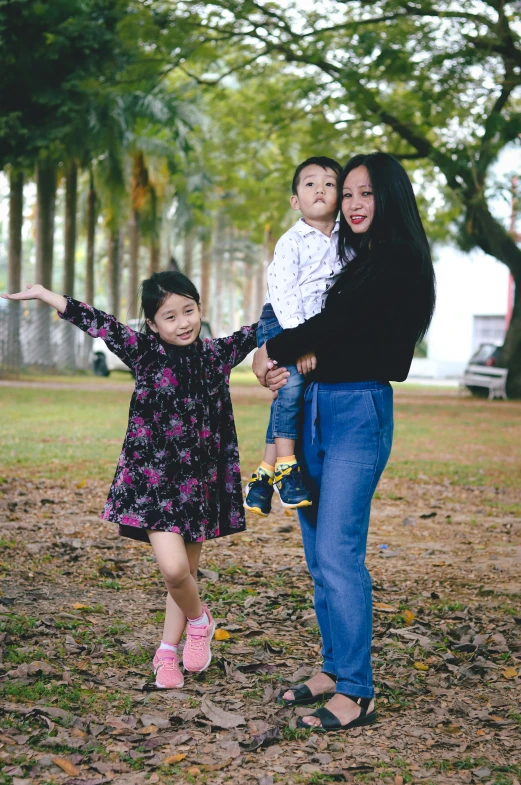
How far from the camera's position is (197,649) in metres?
4.44

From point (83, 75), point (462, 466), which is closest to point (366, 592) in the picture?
point (462, 466)

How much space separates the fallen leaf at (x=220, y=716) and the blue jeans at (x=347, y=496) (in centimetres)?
42

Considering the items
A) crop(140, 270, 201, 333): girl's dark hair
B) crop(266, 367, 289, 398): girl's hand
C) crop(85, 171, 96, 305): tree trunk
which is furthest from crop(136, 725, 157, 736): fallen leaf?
crop(85, 171, 96, 305): tree trunk

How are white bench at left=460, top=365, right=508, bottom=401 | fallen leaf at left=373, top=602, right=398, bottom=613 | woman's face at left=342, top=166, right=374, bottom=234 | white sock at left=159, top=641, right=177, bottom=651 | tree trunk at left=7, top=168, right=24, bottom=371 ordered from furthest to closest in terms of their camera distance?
tree trunk at left=7, top=168, right=24, bottom=371 < white bench at left=460, top=365, right=508, bottom=401 < fallen leaf at left=373, top=602, right=398, bottom=613 < white sock at left=159, top=641, right=177, bottom=651 < woman's face at left=342, top=166, right=374, bottom=234

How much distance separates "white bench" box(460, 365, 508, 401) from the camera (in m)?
26.5

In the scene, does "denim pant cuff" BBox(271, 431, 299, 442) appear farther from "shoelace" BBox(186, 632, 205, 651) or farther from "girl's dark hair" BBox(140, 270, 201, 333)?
"shoelace" BBox(186, 632, 205, 651)

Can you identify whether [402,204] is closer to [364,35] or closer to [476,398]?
[364,35]

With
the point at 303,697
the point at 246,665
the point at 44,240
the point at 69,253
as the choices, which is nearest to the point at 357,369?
the point at 303,697

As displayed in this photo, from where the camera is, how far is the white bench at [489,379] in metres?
26.5

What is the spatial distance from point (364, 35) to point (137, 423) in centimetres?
1422

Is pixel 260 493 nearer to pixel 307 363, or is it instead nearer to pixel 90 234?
pixel 307 363

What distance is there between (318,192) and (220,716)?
6.59 feet

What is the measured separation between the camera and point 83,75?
846 inches

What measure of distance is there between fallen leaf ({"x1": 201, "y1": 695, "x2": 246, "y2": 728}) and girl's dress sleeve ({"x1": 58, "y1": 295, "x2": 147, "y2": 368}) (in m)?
1.38
